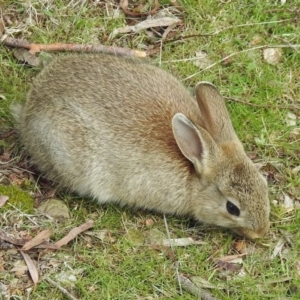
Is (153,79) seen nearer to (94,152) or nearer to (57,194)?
(94,152)

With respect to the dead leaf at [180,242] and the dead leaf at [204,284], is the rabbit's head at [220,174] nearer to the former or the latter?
the dead leaf at [180,242]

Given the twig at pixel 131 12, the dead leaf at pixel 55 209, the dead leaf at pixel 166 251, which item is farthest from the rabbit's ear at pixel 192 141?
the twig at pixel 131 12

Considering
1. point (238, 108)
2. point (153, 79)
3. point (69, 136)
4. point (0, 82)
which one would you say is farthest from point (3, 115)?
point (238, 108)

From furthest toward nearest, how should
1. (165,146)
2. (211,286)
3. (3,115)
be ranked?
(3,115) → (165,146) → (211,286)

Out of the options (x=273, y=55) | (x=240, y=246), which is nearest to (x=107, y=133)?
(x=240, y=246)

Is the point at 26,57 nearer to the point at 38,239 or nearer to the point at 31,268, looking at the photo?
the point at 38,239

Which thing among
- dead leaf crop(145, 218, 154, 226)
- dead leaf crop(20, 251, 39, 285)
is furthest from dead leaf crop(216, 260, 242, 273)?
dead leaf crop(20, 251, 39, 285)
